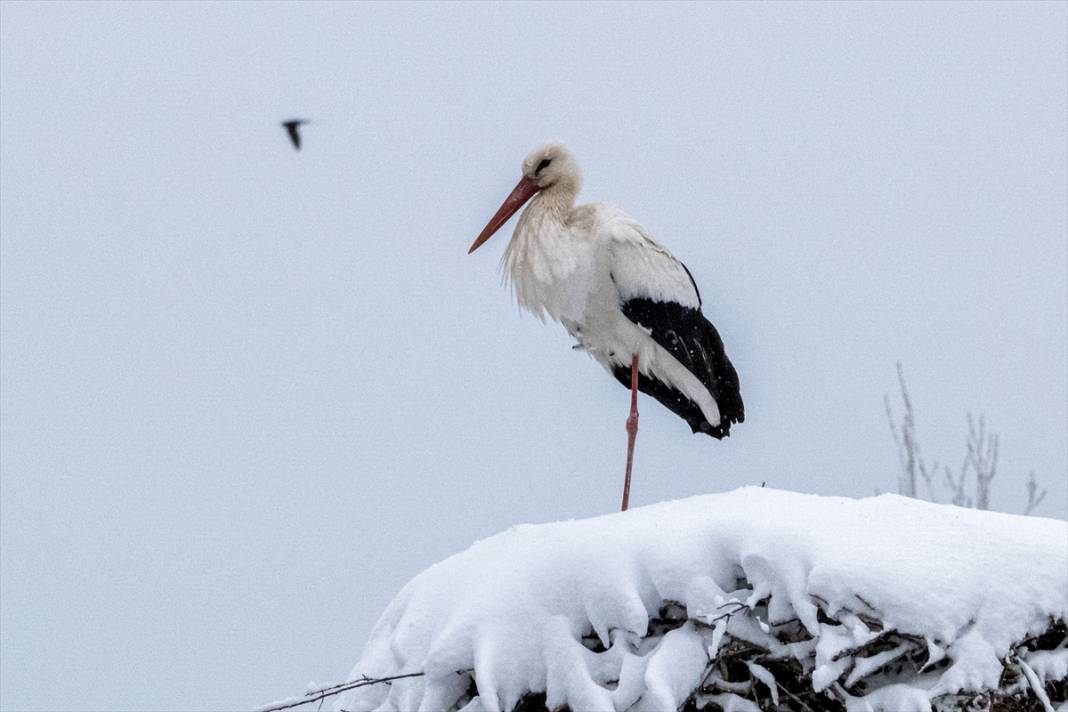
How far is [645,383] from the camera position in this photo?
7.04m

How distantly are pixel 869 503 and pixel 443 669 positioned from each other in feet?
4.16

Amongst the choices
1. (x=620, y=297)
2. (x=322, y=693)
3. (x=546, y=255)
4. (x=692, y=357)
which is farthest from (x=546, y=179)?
(x=322, y=693)

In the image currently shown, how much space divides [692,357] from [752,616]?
305 cm

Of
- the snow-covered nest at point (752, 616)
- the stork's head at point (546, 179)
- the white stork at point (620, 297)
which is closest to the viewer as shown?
the snow-covered nest at point (752, 616)

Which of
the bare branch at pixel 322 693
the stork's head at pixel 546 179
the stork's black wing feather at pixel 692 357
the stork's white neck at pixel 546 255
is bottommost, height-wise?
the bare branch at pixel 322 693

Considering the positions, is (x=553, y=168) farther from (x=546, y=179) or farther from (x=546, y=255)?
(x=546, y=255)

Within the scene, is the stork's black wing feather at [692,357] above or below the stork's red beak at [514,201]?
below

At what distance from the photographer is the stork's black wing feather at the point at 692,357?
6547mm

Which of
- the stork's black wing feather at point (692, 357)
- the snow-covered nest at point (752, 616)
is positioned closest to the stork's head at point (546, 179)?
the stork's black wing feather at point (692, 357)

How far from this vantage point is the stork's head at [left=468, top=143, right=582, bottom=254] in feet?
22.9

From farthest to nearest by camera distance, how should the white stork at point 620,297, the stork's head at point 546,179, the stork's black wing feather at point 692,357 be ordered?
the stork's head at point 546,179 < the stork's black wing feather at point 692,357 < the white stork at point 620,297

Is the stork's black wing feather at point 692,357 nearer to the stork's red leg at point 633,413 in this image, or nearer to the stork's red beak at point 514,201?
the stork's red leg at point 633,413

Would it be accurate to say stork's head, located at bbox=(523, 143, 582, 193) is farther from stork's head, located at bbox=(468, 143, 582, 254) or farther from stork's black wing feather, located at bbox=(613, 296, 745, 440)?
stork's black wing feather, located at bbox=(613, 296, 745, 440)

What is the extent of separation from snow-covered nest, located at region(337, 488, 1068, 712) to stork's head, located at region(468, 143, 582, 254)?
10.3 feet
